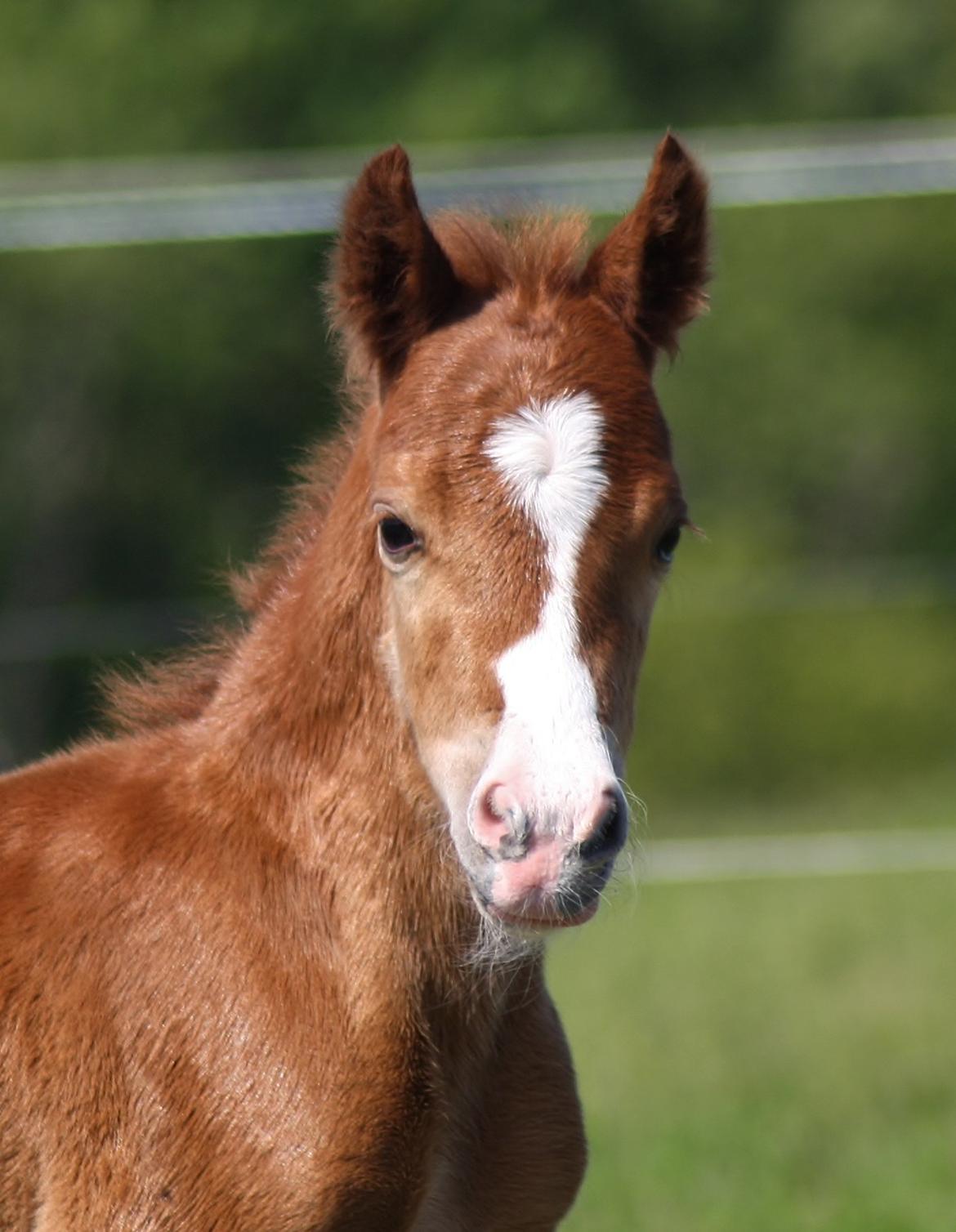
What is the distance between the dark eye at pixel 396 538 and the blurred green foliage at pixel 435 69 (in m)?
14.5

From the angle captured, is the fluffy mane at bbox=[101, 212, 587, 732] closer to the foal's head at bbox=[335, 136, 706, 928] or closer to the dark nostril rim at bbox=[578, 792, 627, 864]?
the foal's head at bbox=[335, 136, 706, 928]

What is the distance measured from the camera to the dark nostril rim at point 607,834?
2.17 meters

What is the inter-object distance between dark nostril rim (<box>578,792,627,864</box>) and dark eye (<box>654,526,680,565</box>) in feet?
1.50

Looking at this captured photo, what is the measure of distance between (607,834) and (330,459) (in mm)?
952

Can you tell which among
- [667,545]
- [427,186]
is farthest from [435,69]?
[667,545]

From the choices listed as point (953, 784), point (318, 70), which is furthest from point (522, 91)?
point (953, 784)

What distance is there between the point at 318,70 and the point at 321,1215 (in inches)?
690

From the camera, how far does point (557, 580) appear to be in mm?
2367

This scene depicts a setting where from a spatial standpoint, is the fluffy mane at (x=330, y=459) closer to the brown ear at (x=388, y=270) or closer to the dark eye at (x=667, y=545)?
the brown ear at (x=388, y=270)

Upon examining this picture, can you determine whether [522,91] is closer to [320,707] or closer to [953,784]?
[953,784]

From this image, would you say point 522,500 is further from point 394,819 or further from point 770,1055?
point 770,1055

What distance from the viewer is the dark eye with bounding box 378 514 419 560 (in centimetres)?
248

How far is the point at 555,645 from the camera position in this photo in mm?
2326

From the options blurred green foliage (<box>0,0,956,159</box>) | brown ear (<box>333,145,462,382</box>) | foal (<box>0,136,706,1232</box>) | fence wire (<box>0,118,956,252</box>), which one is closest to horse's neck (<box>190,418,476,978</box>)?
foal (<box>0,136,706,1232</box>)
